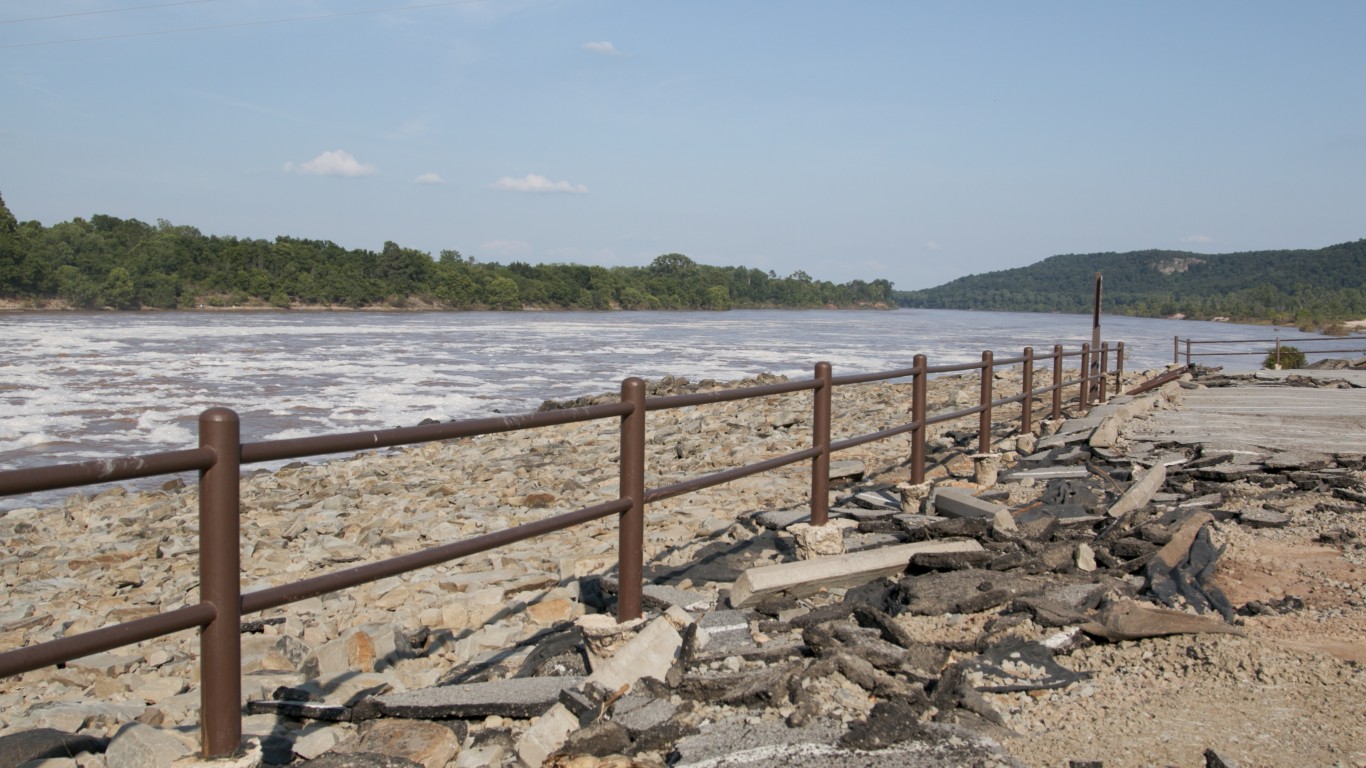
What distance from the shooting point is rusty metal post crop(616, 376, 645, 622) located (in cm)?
423

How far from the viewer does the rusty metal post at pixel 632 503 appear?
13.9 feet

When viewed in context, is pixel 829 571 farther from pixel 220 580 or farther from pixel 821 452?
pixel 220 580

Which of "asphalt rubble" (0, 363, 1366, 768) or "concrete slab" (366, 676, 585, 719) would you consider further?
"concrete slab" (366, 676, 585, 719)

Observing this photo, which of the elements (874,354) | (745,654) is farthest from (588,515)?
(874,354)

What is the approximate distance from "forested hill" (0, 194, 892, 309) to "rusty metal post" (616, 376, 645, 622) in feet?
353

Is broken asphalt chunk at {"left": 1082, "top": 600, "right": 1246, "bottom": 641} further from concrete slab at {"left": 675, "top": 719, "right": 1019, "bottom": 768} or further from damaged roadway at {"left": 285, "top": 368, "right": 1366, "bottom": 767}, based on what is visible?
concrete slab at {"left": 675, "top": 719, "right": 1019, "bottom": 768}

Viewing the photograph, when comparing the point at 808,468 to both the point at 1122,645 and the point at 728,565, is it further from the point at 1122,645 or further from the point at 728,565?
the point at 1122,645

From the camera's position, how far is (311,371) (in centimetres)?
3183

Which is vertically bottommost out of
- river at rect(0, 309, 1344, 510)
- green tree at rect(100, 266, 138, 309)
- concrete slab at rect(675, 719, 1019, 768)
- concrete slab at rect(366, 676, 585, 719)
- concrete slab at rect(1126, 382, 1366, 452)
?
river at rect(0, 309, 1344, 510)

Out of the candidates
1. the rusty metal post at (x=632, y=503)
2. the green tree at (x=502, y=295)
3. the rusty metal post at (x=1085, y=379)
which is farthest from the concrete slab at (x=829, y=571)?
the green tree at (x=502, y=295)

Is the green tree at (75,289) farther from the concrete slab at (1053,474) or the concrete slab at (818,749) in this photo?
the concrete slab at (818,749)

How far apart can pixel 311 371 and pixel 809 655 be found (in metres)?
30.5

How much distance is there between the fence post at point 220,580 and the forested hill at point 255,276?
355 feet

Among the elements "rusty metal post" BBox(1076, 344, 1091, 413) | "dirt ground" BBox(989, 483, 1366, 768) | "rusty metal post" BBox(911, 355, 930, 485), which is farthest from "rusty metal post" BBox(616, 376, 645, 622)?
"rusty metal post" BBox(1076, 344, 1091, 413)
